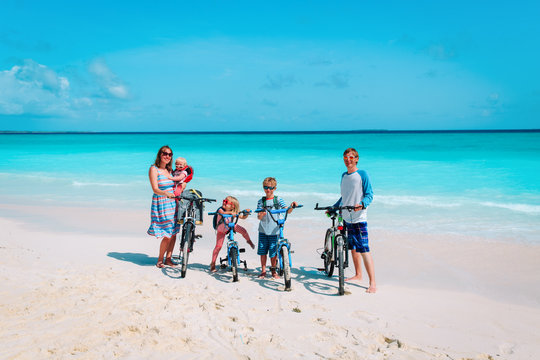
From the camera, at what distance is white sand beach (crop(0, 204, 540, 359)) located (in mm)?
4051

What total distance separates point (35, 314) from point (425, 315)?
14.9 feet

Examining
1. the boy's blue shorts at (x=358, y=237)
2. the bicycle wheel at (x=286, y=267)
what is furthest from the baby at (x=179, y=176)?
the boy's blue shorts at (x=358, y=237)

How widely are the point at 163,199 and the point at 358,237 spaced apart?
9.87 ft

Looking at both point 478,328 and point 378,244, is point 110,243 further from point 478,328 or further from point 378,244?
point 478,328

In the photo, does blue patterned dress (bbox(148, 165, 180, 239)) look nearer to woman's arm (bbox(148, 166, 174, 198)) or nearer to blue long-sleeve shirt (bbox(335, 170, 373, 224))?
woman's arm (bbox(148, 166, 174, 198))

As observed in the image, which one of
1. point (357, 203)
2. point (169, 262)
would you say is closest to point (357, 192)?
point (357, 203)

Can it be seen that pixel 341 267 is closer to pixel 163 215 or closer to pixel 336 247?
pixel 336 247

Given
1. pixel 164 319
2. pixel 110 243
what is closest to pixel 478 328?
pixel 164 319

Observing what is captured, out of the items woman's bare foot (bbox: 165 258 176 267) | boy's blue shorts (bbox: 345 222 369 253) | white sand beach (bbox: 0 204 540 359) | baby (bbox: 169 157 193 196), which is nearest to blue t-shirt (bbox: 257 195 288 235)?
white sand beach (bbox: 0 204 540 359)

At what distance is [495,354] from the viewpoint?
4.08m

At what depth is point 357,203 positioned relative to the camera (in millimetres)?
5805

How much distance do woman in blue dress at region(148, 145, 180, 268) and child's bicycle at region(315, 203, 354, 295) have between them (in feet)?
7.51

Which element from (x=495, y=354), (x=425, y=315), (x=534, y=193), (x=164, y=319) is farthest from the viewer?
(x=534, y=193)

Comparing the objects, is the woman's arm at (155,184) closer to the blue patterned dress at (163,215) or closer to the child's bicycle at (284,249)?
the blue patterned dress at (163,215)
